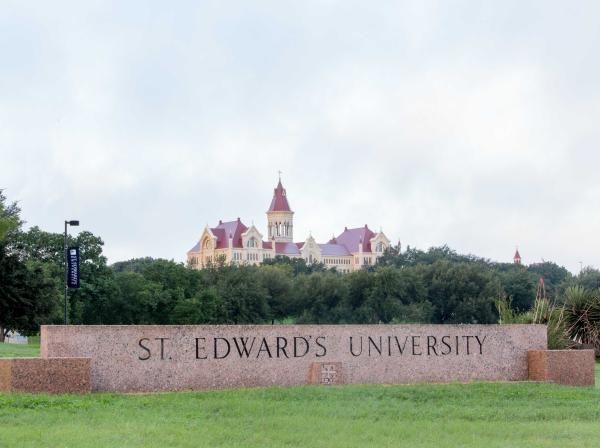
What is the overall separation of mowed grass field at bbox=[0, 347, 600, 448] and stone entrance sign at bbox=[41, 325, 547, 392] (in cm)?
60

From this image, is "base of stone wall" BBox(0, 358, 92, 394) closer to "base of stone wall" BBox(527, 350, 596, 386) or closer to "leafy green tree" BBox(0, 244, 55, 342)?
"base of stone wall" BBox(527, 350, 596, 386)

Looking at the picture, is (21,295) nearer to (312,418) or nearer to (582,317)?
(582,317)

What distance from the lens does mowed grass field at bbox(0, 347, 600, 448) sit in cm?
957

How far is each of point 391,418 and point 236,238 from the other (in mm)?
175822

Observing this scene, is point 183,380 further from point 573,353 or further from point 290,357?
point 573,353

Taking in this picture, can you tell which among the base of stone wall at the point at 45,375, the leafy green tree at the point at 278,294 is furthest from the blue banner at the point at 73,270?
the leafy green tree at the point at 278,294

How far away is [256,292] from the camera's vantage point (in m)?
78.2

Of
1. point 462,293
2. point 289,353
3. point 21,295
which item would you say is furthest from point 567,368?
point 462,293

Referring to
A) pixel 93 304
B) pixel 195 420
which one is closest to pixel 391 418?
pixel 195 420

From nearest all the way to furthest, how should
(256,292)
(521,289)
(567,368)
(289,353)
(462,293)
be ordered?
(289,353) → (567,368) → (256,292) → (462,293) → (521,289)

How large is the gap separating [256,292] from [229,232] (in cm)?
11003

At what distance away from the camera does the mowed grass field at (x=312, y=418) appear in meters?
9.57

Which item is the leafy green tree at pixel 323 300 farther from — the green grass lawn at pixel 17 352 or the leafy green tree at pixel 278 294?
the green grass lawn at pixel 17 352

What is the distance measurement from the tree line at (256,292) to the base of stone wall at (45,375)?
3232 cm
